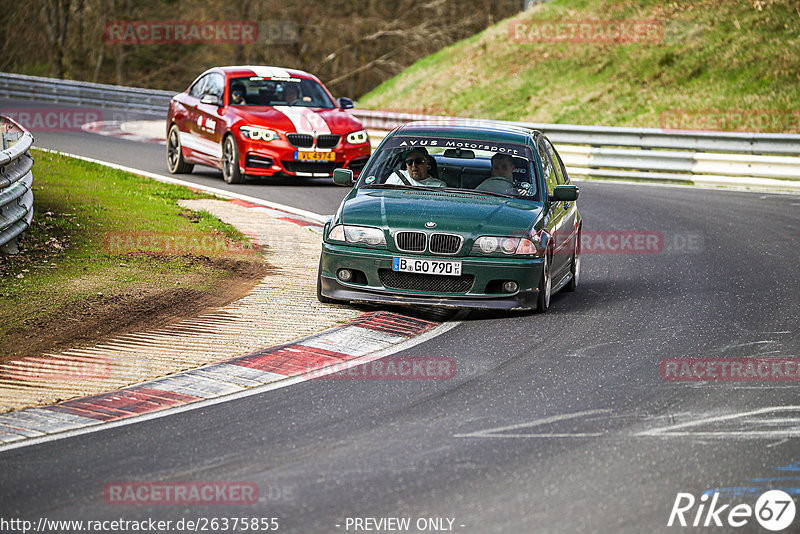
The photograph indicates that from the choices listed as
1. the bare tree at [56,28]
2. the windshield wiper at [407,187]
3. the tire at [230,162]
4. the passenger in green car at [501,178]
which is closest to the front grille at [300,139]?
the tire at [230,162]

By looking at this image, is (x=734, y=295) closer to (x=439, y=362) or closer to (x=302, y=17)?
(x=439, y=362)

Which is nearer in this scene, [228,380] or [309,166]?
[228,380]

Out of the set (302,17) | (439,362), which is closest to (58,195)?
(439,362)

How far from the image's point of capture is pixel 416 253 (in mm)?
9352

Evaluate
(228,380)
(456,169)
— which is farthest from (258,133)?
(228,380)

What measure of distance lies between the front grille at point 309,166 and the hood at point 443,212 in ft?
24.8

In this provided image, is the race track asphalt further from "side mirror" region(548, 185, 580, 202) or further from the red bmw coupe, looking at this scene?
the red bmw coupe

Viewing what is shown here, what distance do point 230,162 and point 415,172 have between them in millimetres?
8023

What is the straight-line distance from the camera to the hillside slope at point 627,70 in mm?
27328

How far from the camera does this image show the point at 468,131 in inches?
424

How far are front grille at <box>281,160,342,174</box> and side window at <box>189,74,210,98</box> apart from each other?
2310 millimetres

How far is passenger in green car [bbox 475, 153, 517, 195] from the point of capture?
10344 mm

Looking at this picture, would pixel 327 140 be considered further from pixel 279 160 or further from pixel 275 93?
pixel 275 93

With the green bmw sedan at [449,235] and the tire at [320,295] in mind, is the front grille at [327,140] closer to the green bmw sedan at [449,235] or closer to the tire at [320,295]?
the green bmw sedan at [449,235]
